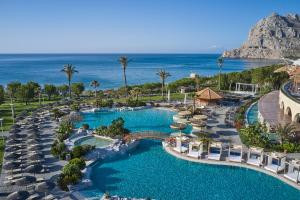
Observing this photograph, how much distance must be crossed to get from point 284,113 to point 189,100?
60.5ft

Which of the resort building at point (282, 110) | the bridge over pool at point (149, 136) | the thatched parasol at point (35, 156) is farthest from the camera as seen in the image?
the resort building at point (282, 110)

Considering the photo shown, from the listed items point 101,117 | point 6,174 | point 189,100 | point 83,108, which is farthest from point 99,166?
point 189,100

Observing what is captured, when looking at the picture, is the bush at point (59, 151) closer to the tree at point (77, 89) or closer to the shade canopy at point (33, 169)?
the shade canopy at point (33, 169)

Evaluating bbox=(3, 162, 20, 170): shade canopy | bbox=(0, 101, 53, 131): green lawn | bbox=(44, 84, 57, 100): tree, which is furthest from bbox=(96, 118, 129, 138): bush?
bbox=(44, 84, 57, 100): tree

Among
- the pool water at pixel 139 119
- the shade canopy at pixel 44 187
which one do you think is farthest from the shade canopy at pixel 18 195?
the pool water at pixel 139 119

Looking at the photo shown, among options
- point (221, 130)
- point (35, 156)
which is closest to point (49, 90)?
point (35, 156)

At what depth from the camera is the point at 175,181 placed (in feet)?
75.8

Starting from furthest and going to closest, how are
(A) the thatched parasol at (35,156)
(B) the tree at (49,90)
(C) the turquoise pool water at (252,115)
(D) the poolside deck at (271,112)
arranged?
(B) the tree at (49,90) < (C) the turquoise pool water at (252,115) < (D) the poolside deck at (271,112) < (A) the thatched parasol at (35,156)

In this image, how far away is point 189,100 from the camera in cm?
5334

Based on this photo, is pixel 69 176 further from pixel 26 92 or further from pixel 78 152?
pixel 26 92

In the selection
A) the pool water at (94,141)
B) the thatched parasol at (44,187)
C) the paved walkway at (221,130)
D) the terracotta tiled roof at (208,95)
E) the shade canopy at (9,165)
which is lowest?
the pool water at (94,141)

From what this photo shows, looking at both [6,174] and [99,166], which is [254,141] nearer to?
[99,166]

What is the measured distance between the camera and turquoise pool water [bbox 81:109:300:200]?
2120 cm

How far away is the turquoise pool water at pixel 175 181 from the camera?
69.6 ft
